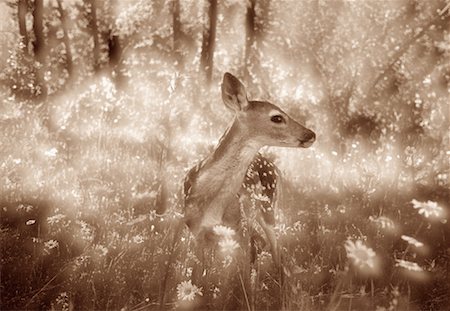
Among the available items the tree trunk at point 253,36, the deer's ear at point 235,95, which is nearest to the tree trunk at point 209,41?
the tree trunk at point 253,36

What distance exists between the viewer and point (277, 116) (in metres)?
4.53

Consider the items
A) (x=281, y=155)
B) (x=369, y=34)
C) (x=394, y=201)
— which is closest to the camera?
(x=394, y=201)

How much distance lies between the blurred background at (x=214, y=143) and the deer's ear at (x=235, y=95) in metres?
1.13

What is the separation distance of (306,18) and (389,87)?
194 cm

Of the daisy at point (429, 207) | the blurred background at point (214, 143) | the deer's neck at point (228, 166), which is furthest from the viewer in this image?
the deer's neck at point (228, 166)

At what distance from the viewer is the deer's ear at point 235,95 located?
4.49m

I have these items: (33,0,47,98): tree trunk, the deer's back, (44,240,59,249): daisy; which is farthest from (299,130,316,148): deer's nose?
(33,0,47,98): tree trunk

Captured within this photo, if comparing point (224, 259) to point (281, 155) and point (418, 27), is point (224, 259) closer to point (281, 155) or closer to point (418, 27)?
point (281, 155)

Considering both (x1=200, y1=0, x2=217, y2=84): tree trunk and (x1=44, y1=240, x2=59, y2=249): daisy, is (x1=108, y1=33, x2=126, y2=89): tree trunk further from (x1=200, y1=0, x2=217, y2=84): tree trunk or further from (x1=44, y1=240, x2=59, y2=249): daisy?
(x1=44, y1=240, x2=59, y2=249): daisy

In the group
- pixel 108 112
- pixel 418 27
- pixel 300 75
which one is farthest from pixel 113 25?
pixel 418 27

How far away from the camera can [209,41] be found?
31.2ft

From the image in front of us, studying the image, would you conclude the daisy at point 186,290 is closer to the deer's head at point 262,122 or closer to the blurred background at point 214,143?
the blurred background at point 214,143

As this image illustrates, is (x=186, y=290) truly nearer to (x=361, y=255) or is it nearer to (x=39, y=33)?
(x=361, y=255)

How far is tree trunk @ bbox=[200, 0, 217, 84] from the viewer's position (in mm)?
8900
